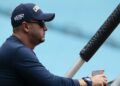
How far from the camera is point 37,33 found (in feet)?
7.21

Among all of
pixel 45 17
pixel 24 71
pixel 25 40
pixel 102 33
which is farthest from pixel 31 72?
pixel 102 33

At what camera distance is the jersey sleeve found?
80.4 inches

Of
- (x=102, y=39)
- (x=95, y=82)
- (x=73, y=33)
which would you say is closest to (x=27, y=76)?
(x=95, y=82)

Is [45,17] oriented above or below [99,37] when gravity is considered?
below

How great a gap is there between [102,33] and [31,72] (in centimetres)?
41

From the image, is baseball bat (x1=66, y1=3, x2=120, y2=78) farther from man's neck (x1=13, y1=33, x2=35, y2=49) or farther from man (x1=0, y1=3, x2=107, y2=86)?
man's neck (x1=13, y1=33, x2=35, y2=49)

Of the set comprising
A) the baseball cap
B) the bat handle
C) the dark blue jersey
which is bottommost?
the dark blue jersey

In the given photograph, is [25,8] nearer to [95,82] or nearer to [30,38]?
[30,38]

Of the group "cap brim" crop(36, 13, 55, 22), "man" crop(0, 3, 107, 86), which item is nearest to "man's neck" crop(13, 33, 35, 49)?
"man" crop(0, 3, 107, 86)

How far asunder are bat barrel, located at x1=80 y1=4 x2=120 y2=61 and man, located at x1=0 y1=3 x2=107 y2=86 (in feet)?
0.58

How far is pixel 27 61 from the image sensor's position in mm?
2068

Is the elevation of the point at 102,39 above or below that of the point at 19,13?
above

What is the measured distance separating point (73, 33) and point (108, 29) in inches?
72.0

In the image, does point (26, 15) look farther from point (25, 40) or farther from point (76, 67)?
point (76, 67)
